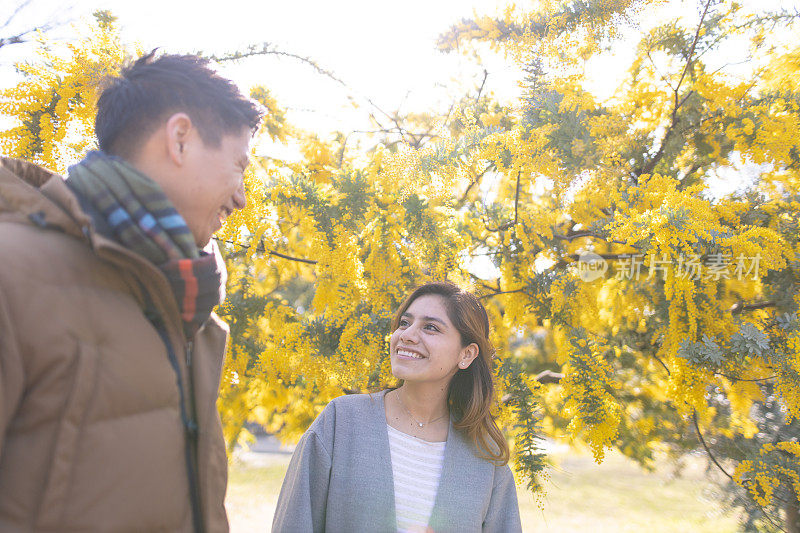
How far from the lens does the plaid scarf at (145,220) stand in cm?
89

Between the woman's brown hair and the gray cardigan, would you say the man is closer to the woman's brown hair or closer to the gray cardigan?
the gray cardigan

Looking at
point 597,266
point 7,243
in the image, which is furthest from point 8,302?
point 597,266

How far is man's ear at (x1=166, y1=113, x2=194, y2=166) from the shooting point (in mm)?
981

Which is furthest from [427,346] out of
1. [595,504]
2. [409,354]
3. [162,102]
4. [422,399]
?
[595,504]

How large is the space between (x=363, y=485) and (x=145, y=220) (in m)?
1.17

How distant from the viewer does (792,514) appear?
267 cm

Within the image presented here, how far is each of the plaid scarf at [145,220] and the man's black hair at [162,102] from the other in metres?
0.07

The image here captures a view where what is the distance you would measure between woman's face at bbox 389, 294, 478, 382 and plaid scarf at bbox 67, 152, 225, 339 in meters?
1.12

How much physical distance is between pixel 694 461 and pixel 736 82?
2.43 metres

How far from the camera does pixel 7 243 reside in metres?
0.76

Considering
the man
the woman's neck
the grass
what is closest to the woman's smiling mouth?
the woman's neck

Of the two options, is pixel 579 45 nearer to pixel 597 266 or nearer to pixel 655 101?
pixel 655 101

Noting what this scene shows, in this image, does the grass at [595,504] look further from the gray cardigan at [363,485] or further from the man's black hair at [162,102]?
the man's black hair at [162,102]

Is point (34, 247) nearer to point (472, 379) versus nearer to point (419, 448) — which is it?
point (419, 448)
